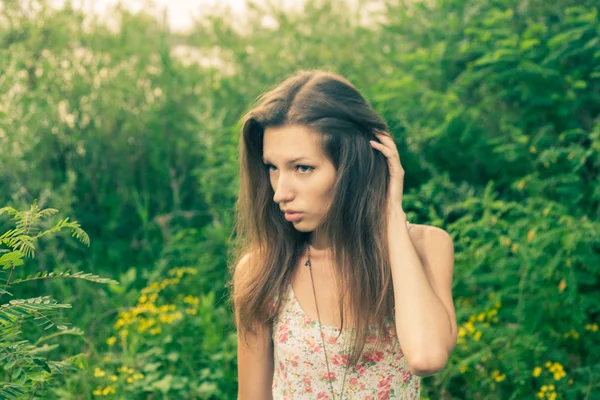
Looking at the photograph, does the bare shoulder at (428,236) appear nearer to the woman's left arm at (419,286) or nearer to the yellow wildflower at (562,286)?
the woman's left arm at (419,286)

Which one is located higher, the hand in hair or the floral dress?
the hand in hair

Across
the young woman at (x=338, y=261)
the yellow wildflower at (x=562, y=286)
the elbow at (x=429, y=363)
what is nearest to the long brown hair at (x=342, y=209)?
the young woman at (x=338, y=261)

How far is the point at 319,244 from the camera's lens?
2541 mm

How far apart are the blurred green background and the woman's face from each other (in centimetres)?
77

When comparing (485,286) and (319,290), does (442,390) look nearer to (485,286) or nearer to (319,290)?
(485,286)

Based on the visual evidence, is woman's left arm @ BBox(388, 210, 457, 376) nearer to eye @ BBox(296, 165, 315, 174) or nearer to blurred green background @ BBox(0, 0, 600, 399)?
eye @ BBox(296, 165, 315, 174)

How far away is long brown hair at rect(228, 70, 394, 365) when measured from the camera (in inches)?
92.0

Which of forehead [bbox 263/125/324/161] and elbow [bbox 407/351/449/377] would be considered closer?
elbow [bbox 407/351/449/377]

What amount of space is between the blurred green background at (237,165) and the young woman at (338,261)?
22.0 inches

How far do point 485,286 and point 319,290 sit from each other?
174 centimetres

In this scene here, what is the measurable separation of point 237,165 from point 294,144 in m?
2.07

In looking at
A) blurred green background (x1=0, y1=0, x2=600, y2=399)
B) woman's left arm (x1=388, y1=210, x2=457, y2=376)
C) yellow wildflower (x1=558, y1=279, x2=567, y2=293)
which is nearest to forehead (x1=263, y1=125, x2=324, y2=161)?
woman's left arm (x1=388, y1=210, x2=457, y2=376)

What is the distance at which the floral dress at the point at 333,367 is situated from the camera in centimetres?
233

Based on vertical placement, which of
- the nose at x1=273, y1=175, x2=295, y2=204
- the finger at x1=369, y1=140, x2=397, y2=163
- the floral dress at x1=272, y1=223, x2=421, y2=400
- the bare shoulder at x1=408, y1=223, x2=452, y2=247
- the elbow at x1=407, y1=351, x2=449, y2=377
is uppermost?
the finger at x1=369, y1=140, x2=397, y2=163
